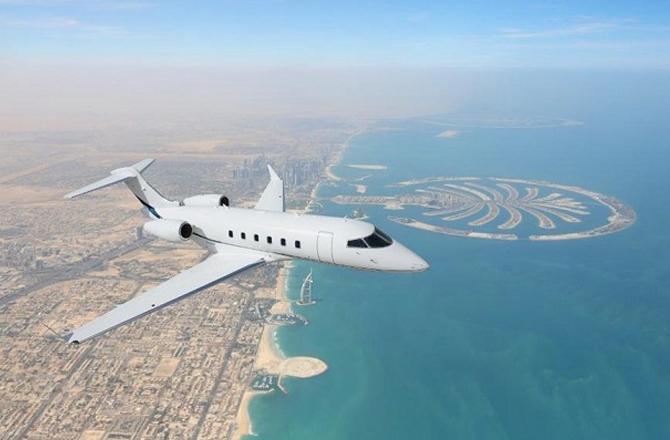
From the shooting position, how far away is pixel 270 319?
86.8 metres

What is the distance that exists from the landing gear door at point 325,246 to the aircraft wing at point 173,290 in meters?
4.55

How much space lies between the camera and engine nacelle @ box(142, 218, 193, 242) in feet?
103

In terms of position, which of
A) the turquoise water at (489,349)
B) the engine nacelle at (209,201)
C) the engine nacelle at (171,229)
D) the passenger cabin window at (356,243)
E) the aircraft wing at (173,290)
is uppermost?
the engine nacelle at (209,201)

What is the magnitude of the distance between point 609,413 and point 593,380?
6513mm

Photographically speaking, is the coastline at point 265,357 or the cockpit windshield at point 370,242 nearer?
the cockpit windshield at point 370,242

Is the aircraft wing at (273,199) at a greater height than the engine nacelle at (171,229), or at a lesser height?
greater

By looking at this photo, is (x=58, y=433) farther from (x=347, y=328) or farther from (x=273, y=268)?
(x=273, y=268)

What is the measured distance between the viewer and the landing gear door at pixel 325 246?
26.8 meters

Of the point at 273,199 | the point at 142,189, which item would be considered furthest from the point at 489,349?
the point at 142,189

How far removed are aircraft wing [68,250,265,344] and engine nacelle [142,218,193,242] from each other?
2.49 meters

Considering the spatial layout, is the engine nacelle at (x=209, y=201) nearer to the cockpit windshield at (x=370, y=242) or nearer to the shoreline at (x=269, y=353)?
the cockpit windshield at (x=370, y=242)

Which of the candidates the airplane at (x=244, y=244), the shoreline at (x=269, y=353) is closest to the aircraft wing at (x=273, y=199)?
the airplane at (x=244, y=244)

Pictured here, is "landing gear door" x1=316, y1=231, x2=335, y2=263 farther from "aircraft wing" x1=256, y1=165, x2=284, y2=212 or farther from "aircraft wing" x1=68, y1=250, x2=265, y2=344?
"aircraft wing" x1=256, y1=165, x2=284, y2=212

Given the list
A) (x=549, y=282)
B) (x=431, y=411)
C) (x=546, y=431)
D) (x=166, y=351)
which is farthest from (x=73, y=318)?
(x=549, y=282)
